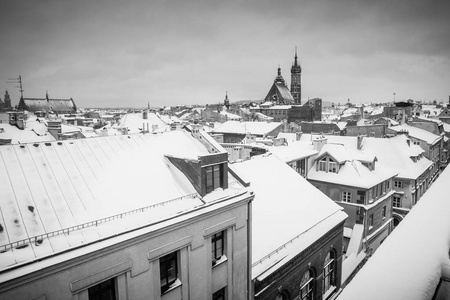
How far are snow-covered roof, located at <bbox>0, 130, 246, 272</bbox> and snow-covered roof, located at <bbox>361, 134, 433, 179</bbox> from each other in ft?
95.6

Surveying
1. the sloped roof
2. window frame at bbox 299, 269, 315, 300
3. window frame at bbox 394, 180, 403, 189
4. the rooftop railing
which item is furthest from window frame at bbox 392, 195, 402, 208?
the sloped roof

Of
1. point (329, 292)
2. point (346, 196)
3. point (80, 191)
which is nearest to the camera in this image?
point (80, 191)

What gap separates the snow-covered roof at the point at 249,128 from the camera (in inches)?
2195

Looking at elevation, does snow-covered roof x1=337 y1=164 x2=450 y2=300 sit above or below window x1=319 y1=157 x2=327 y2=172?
above

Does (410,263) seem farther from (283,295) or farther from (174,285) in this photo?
(283,295)

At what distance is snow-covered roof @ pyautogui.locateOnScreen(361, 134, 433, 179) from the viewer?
3348 centimetres

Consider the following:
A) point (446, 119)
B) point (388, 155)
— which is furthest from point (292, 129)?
point (446, 119)

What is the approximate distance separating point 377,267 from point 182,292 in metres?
8.78

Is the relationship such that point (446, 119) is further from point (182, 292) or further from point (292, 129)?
point (182, 292)

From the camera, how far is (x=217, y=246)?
430 inches

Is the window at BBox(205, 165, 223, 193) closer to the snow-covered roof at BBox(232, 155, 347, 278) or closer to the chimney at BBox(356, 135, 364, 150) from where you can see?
the snow-covered roof at BBox(232, 155, 347, 278)

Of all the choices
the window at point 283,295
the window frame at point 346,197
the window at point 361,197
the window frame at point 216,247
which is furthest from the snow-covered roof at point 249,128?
the window frame at point 216,247

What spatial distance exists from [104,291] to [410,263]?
8.25 m

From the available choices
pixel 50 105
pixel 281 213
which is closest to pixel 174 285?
pixel 281 213
